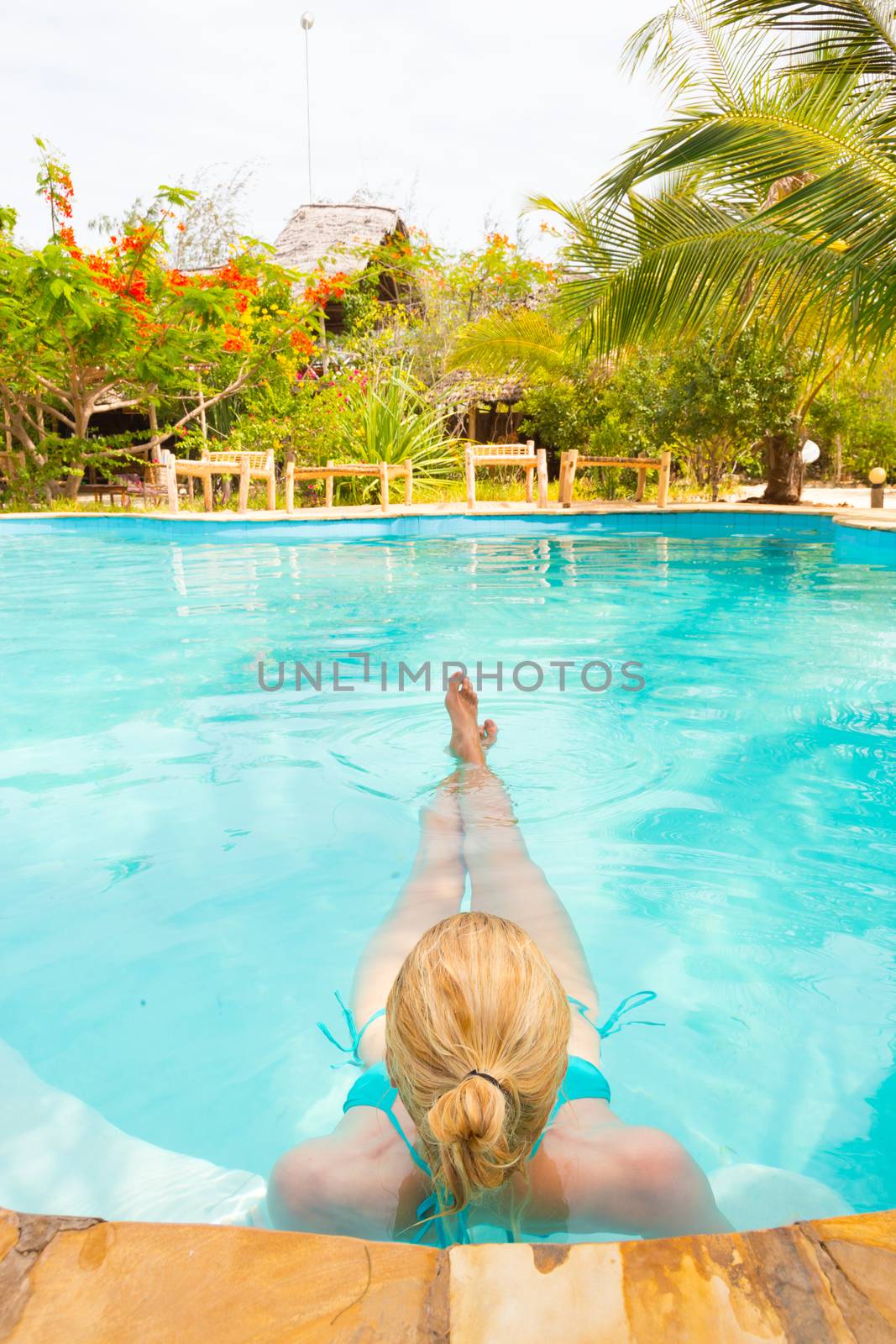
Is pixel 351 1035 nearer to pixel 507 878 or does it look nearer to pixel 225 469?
pixel 507 878

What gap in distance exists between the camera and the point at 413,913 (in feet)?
7.13

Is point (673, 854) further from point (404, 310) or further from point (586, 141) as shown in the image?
point (586, 141)

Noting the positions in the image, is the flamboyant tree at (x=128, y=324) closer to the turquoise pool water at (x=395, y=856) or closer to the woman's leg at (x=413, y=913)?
the turquoise pool water at (x=395, y=856)

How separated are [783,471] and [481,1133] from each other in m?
13.4

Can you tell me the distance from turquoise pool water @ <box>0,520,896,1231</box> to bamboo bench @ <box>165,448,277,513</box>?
490 centimetres

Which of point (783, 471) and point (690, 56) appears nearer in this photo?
point (690, 56)

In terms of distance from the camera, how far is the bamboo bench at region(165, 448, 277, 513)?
1085 centimetres

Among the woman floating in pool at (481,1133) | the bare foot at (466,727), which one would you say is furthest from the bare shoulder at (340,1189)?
the bare foot at (466,727)

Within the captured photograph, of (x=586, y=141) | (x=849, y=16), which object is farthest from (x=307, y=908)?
(x=586, y=141)

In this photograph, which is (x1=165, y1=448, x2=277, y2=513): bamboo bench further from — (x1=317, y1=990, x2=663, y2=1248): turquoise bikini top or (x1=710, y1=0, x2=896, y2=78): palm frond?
(x1=317, y1=990, x2=663, y2=1248): turquoise bikini top

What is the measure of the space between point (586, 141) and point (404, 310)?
23.7m

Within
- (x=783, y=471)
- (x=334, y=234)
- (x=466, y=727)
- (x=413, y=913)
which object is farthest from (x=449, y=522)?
(x=334, y=234)

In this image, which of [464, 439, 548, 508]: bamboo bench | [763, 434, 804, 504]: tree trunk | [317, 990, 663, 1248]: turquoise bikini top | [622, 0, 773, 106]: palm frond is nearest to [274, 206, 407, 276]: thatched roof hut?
[464, 439, 548, 508]: bamboo bench

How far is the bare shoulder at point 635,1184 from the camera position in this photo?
49.4 inches
